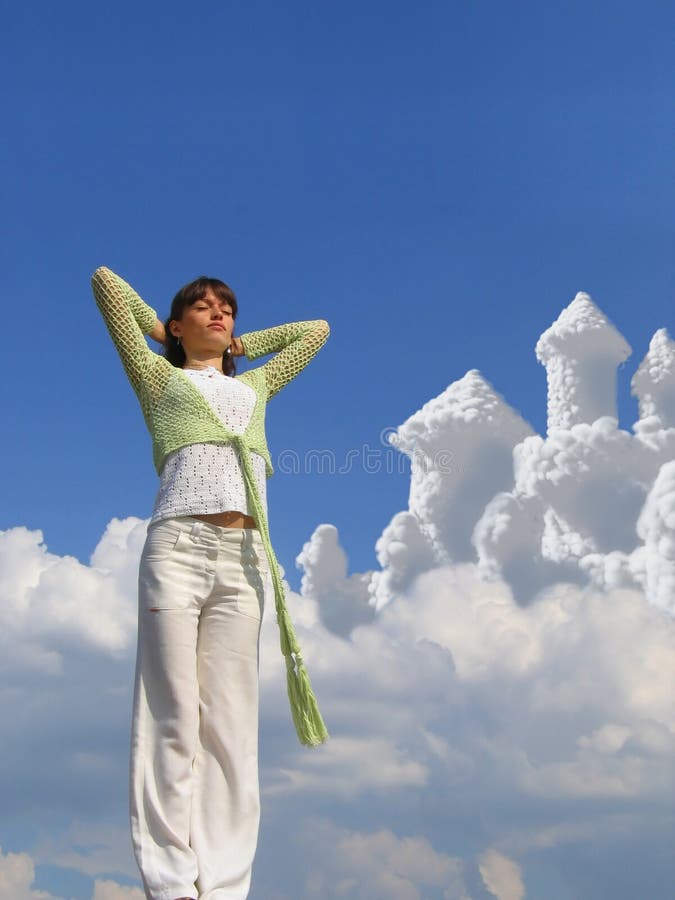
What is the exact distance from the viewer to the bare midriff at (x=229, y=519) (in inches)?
172

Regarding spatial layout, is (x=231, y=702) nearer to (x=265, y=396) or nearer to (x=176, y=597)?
(x=176, y=597)

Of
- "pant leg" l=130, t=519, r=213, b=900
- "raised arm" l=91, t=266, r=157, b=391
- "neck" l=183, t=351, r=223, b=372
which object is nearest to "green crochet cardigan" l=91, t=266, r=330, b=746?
"raised arm" l=91, t=266, r=157, b=391

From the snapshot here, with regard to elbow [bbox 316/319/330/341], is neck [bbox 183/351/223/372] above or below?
below

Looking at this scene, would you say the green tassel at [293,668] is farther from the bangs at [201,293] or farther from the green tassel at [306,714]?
the bangs at [201,293]

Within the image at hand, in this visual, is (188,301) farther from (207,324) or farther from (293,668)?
(293,668)

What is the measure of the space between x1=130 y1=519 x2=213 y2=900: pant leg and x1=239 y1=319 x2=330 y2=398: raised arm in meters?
1.06

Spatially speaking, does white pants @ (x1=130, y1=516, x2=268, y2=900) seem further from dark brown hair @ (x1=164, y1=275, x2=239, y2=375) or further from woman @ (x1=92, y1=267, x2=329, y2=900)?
dark brown hair @ (x1=164, y1=275, x2=239, y2=375)

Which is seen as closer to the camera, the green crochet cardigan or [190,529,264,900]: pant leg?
[190,529,264,900]: pant leg

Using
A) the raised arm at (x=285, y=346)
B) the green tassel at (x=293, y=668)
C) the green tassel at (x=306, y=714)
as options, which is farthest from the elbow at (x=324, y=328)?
the green tassel at (x=306, y=714)

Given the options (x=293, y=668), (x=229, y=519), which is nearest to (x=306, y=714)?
(x=293, y=668)

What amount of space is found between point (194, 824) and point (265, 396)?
6.15ft

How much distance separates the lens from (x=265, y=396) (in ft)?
16.2

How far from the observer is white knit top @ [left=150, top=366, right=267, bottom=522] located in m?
4.37

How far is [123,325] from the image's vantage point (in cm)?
471
